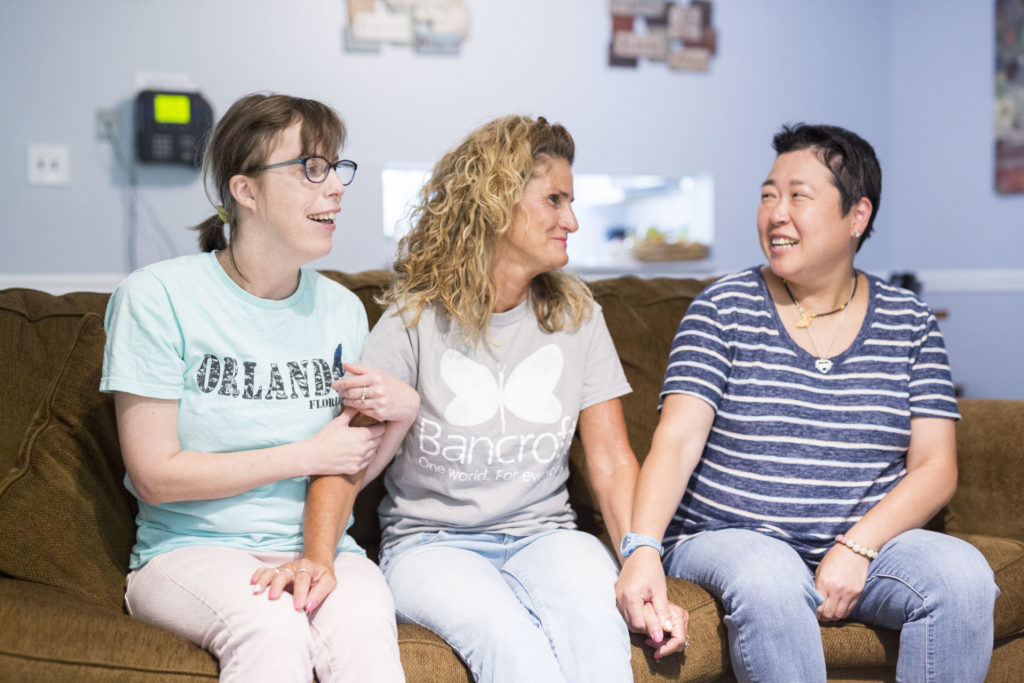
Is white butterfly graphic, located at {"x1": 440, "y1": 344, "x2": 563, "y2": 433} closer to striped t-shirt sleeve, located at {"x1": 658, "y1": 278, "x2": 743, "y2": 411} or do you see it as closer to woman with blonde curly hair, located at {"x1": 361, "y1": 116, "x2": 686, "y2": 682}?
woman with blonde curly hair, located at {"x1": 361, "y1": 116, "x2": 686, "y2": 682}

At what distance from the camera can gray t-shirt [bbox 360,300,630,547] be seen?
157 centimetres

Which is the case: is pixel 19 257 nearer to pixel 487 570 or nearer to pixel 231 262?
pixel 231 262

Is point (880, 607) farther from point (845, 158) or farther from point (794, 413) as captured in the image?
point (845, 158)

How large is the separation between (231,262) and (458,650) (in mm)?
724

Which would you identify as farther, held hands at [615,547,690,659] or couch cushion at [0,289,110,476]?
couch cushion at [0,289,110,476]

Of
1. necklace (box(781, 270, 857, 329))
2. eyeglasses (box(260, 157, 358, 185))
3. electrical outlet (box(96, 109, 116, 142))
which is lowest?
necklace (box(781, 270, 857, 329))

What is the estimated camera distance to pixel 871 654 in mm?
1545

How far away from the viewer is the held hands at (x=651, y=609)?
54.9 inches

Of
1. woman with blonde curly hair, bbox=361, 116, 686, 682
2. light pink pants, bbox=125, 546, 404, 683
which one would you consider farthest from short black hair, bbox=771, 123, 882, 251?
light pink pants, bbox=125, 546, 404, 683

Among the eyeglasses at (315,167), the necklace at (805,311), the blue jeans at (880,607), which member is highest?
the eyeglasses at (315,167)

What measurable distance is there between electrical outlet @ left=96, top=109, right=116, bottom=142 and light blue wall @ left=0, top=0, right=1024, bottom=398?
0.10 feet

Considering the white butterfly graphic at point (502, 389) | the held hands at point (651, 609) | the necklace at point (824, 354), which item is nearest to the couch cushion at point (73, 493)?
the white butterfly graphic at point (502, 389)

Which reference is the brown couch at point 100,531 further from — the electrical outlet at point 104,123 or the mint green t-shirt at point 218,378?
the electrical outlet at point 104,123

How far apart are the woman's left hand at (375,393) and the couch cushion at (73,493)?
44 cm
